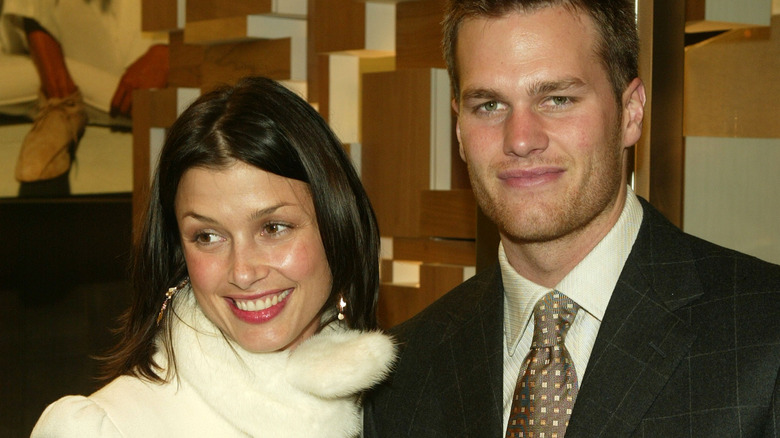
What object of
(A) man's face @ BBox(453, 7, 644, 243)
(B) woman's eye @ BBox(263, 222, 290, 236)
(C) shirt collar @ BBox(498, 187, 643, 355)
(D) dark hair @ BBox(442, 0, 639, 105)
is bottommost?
(C) shirt collar @ BBox(498, 187, 643, 355)

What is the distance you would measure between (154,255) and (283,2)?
220cm

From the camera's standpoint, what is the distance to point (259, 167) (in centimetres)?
178

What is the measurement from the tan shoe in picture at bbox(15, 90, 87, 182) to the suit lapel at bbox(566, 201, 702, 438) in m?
4.35

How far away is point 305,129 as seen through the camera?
6.15ft

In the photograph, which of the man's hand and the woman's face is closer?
the woman's face

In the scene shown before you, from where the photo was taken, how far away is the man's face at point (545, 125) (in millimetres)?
1700

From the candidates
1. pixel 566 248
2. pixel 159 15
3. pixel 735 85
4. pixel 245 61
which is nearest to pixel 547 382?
pixel 566 248

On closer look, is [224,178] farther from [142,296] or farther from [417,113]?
[417,113]

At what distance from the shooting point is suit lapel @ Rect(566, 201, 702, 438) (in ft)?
5.20

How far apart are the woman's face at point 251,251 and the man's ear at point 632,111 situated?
62cm

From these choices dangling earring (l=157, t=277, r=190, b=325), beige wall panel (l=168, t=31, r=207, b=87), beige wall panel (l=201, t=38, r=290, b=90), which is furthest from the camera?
beige wall panel (l=168, t=31, r=207, b=87)

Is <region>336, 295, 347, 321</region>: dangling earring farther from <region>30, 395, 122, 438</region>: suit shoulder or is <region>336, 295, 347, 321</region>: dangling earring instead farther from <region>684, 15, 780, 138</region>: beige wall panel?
<region>684, 15, 780, 138</region>: beige wall panel

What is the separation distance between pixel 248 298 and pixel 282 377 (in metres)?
0.16

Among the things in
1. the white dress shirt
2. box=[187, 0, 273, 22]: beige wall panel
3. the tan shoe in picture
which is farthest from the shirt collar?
the tan shoe in picture
